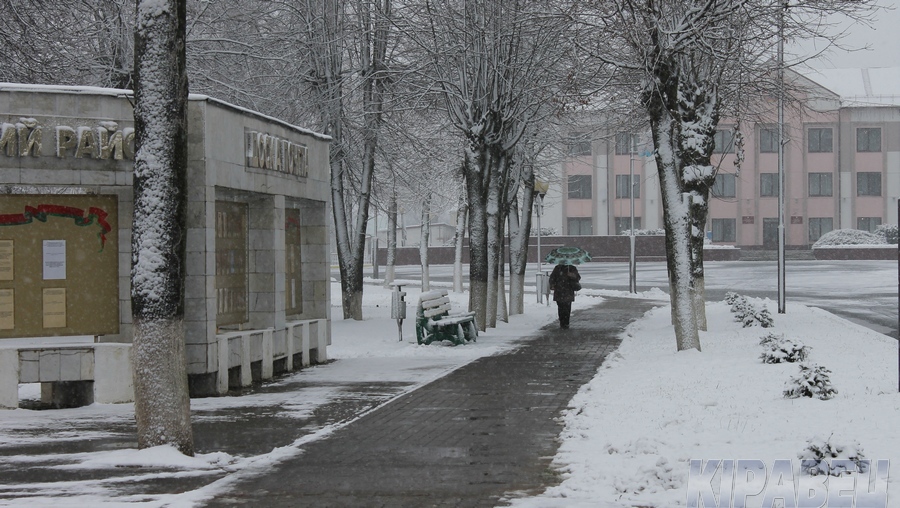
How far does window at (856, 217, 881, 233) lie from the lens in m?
84.3

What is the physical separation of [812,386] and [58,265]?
9177 millimetres

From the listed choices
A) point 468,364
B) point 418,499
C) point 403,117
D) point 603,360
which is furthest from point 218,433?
point 403,117

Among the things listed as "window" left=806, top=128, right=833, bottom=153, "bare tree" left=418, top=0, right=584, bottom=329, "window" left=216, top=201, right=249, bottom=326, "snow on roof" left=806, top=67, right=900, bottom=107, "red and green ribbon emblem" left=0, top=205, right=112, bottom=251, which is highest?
"snow on roof" left=806, top=67, right=900, bottom=107

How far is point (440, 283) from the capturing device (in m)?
56.8

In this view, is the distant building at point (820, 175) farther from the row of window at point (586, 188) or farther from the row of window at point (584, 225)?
the row of window at point (584, 225)

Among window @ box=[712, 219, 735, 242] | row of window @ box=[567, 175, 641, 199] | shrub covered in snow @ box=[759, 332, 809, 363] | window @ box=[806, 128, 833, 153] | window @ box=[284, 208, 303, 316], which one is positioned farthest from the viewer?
row of window @ box=[567, 175, 641, 199]

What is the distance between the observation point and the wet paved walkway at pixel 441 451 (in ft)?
27.3

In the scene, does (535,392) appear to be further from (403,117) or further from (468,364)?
(403,117)

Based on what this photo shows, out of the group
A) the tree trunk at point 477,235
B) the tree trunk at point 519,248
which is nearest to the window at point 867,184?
the tree trunk at point 519,248

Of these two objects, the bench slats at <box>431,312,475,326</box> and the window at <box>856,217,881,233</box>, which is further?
the window at <box>856,217,881,233</box>

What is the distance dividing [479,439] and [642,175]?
75.3m

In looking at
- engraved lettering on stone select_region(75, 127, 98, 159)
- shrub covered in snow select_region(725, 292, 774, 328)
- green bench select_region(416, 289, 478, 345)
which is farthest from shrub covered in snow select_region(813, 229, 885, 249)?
engraved lettering on stone select_region(75, 127, 98, 159)

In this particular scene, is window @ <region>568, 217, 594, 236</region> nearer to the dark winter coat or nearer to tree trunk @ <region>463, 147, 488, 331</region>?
the dark winter coat

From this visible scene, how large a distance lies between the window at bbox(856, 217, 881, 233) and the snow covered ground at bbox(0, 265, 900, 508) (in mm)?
67964
